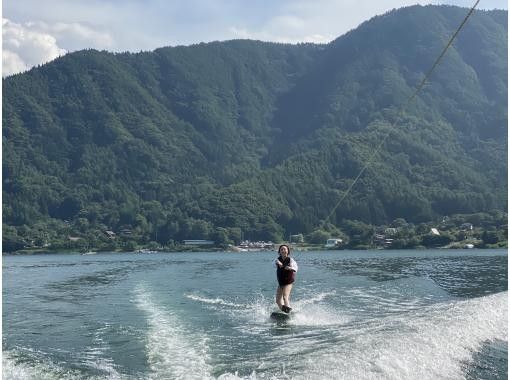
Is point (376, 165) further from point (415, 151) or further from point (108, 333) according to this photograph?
point (108, 333)

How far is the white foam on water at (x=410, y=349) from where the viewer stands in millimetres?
11203

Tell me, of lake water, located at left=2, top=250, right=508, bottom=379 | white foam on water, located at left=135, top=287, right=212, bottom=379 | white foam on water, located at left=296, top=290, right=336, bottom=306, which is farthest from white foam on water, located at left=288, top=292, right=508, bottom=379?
white foam on water, located at left=296, top=290, right=336, bottom=306

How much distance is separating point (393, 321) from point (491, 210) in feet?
463

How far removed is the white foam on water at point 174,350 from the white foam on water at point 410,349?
2.10 meters

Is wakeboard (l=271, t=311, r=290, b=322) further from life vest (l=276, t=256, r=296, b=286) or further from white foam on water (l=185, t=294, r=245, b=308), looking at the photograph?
white foam on water (l=185, t=294, r=245, b=308)

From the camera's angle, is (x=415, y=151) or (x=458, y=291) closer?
(x=458, y=291)

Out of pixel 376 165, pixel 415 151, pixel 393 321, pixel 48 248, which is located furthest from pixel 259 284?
pixel 415 151

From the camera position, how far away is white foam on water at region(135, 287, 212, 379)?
40.4 feet

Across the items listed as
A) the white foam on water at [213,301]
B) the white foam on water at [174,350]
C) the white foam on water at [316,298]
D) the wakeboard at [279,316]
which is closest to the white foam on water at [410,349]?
the white foam on water at [174,350]

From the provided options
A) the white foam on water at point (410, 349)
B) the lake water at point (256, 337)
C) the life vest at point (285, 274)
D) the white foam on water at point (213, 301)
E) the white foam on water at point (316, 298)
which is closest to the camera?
the white foam on water at point (410, 349)

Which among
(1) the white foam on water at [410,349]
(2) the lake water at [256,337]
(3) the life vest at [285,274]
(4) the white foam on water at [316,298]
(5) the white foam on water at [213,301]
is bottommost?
(4) the white foam on water at [316,298]

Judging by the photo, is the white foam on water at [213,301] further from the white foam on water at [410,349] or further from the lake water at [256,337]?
the white foam on water at [410,349]

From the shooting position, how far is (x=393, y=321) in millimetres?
17750

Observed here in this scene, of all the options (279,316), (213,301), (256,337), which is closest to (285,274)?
(279,316)
